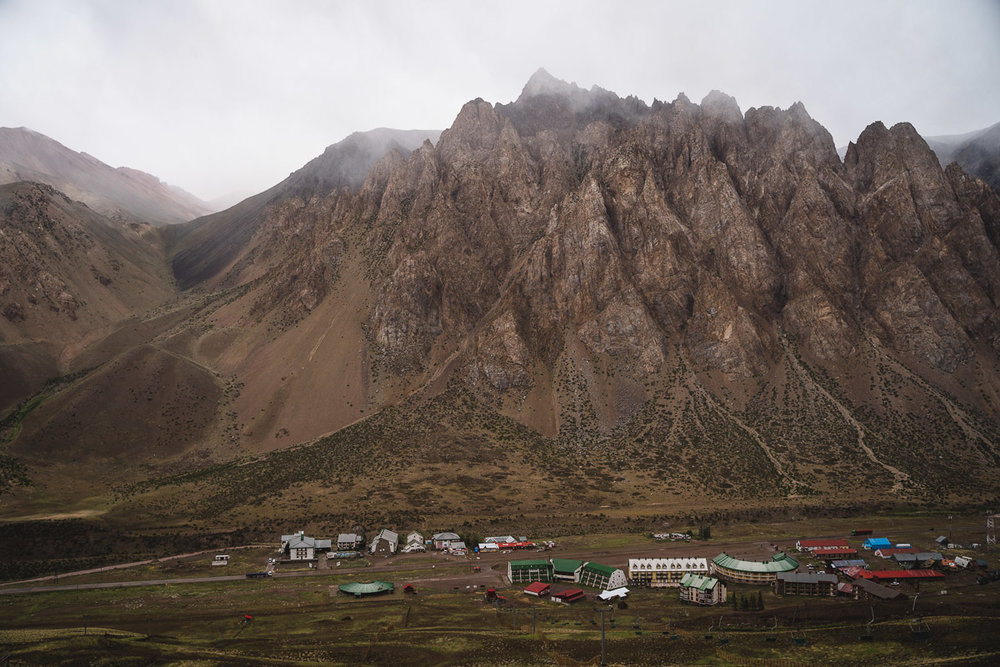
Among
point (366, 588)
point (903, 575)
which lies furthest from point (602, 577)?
point (903, 575)

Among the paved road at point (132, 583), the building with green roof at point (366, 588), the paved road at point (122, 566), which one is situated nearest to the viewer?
the building with green roof at point (366, 588)

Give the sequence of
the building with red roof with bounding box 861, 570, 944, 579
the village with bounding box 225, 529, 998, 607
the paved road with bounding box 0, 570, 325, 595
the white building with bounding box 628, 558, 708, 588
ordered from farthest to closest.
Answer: the paved road with bounding box 0, 570, 325, 595 → the white building with bounding box 628, 558, 708, 588 → the building with red roof with bounding box 861, 570, 944, 579 → the village with bounding box 225, 529, 998, 607

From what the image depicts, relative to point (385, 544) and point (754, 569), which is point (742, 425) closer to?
point (754, 569)

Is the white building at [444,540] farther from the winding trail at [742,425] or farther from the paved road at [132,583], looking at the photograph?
the winding trail at [742,425]

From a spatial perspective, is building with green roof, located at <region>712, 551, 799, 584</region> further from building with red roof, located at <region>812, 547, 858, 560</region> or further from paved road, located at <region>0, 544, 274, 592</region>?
paved road, located at <region>0, 544, 274, 592</region>

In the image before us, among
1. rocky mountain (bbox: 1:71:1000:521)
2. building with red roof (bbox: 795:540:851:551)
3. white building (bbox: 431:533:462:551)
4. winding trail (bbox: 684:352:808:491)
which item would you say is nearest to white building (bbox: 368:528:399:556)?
white building (bbox: 431:533:462:551)

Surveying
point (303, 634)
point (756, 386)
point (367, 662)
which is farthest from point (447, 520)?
point (756, 386)

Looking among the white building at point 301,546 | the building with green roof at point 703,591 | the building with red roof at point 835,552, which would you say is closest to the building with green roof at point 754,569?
the building with green roof at point 703,591
